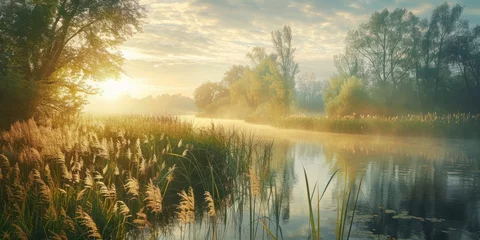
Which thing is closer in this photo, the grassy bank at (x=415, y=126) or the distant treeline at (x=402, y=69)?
the grassy bank at (x=415, y=126)

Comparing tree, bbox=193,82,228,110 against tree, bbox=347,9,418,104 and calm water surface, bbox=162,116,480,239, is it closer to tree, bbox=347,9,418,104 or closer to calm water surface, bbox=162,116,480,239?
tree, bbox=347,9,418,104

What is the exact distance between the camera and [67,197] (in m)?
5.78

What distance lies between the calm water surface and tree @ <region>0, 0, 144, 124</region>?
11.9 m

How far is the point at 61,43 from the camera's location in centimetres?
2272

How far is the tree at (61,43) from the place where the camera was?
61.0ft

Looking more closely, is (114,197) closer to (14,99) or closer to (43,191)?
(43,191)

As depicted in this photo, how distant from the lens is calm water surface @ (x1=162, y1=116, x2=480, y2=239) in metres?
6.29

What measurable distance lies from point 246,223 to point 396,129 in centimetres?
2605

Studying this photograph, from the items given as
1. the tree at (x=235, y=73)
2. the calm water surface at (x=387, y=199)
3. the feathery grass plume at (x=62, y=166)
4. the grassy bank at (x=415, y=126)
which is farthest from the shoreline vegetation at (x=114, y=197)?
the tree at (x=235, y=73)

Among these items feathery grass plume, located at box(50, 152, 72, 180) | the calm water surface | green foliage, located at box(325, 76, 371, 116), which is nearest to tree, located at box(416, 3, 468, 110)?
green foliage, located at box(325, 76, 371, 116)

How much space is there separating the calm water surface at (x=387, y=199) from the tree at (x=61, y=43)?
11927mm

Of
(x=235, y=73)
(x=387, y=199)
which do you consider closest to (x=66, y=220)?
(x=387, y=199)

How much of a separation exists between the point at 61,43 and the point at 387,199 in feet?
71.0

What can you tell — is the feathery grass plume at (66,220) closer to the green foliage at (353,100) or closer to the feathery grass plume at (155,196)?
the feathery grass plume at (155,196)
